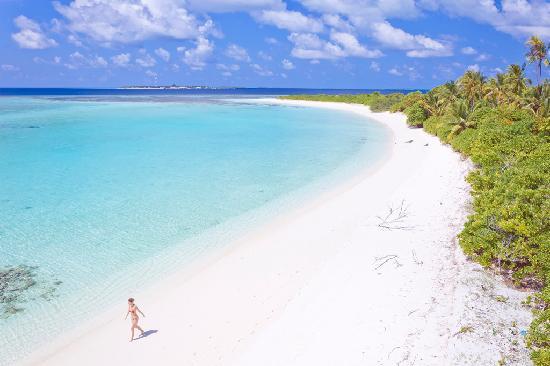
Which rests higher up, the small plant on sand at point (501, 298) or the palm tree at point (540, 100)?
the palm tree at point (540, 100)

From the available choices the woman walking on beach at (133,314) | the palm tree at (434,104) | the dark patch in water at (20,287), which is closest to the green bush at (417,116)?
the palm tree at (434,104)

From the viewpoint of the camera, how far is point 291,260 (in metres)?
11.8

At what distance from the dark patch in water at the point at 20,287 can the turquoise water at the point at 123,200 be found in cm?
5

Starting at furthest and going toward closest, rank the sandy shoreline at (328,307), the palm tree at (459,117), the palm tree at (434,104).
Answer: the palm tree at (434,104), the palm tree at (459,117), the sandy shoreline at (328,307)

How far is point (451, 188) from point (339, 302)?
10.2 meters

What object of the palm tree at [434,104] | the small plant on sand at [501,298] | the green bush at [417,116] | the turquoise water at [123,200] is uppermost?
the palm tree at [434,104]

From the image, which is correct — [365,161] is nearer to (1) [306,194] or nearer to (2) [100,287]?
(1) [306,194]

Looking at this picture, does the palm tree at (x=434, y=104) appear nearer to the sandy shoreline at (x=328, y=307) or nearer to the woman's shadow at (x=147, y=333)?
the sandy shoreline at (x=328, y=307)

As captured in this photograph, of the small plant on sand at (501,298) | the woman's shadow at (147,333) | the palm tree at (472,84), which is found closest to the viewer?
the small plant on sand at (501,298)

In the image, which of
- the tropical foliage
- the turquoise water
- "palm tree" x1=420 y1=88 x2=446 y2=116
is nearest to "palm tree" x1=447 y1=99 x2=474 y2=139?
the tropical foliage

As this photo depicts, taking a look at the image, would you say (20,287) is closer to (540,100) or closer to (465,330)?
(465,330)

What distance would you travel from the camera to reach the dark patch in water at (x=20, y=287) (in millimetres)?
9812

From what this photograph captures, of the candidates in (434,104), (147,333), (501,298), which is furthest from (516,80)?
(147,333)

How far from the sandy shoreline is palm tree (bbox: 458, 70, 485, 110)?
28.8 m
